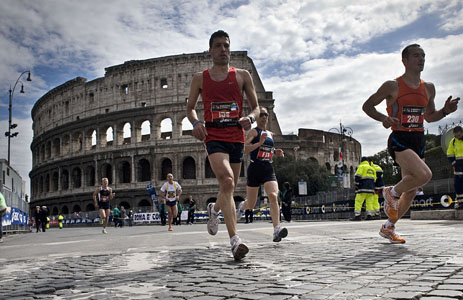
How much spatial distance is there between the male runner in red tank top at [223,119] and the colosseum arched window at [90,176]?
162 feet

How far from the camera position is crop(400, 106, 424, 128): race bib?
16.2 ft

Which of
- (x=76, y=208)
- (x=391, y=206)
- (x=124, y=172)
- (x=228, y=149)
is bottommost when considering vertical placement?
(x=391, y=206)

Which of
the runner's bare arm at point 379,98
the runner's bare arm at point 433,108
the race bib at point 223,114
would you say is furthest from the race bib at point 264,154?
the runner's bare arm at point 433,108

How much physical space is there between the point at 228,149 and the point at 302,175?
38082mm

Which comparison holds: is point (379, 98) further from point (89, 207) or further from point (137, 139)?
point (89, 207)

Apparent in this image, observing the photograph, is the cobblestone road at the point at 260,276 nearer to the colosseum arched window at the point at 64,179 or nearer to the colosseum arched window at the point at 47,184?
the colosseum arched window at the point at 64,179

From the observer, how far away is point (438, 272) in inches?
109

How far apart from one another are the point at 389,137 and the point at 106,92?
163 ft

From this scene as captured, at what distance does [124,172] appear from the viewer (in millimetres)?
50594

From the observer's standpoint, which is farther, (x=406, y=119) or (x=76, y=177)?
(x=76, y=177)

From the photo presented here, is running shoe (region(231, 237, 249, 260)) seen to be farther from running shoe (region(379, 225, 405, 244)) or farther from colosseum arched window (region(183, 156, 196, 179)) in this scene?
colosseum arched window (region(183, 156, 196, 179))

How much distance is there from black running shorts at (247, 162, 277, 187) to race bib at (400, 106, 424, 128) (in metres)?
1.99

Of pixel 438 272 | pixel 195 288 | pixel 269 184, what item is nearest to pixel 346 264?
pixel 438 272

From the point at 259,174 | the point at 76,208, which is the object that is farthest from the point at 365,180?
the point at 76,208
